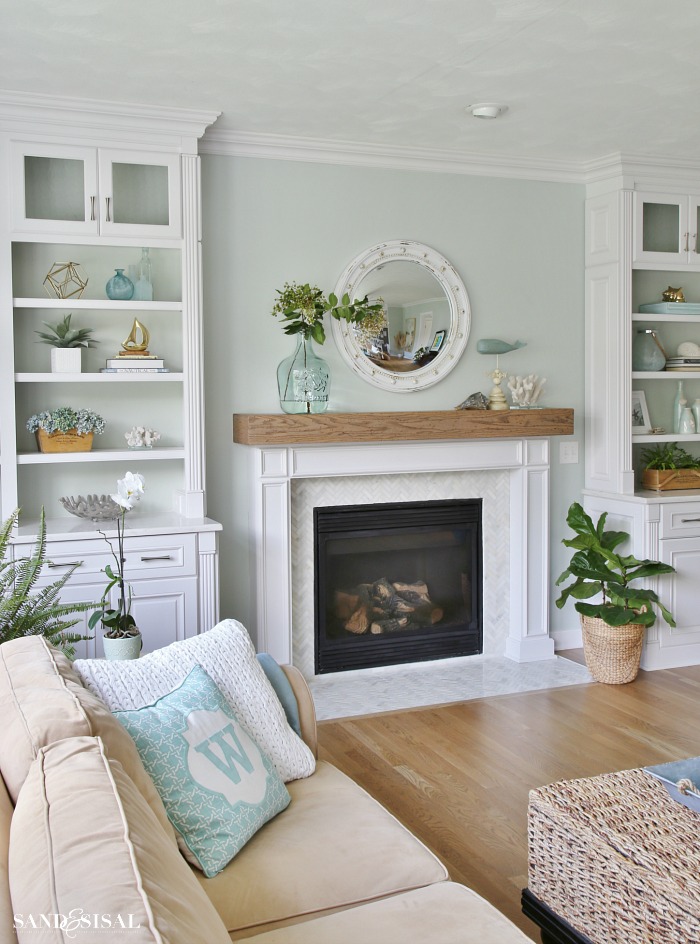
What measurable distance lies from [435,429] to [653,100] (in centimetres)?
175

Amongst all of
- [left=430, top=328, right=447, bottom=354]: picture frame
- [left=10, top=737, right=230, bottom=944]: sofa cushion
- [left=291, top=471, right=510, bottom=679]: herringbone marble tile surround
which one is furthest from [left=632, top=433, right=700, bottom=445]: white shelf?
[left=10, top=737, right=230, bottom=944]: sofa cushion

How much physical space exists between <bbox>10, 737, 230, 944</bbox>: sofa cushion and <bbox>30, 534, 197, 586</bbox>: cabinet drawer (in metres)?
2.53

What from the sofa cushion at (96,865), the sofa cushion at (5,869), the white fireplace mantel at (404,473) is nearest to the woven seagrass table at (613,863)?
the sofa cushion at (96,865)

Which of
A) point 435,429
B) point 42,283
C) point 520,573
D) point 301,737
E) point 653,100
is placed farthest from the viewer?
point 520,573

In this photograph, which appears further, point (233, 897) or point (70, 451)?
point (70, 451)

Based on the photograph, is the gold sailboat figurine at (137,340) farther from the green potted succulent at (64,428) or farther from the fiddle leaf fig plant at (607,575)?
the fiddle leaf fig plant at (607,575)

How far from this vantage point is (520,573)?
4926 mm

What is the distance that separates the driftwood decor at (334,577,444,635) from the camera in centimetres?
482

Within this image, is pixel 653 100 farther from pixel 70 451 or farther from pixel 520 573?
pixel 70 451

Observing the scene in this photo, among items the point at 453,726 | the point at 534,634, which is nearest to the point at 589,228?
the point at 534,634

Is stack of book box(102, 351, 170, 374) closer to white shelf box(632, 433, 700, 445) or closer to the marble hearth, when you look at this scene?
the marble hearth

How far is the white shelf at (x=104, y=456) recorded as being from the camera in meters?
3.93

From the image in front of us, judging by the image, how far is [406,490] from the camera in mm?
4855

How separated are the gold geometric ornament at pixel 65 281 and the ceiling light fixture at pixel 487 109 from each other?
1.87 m
